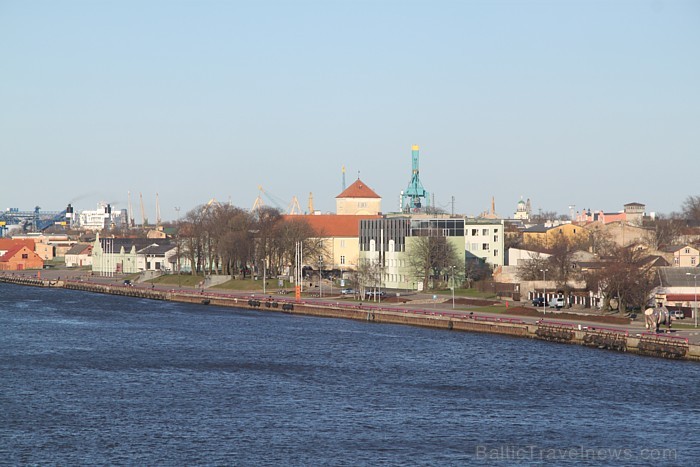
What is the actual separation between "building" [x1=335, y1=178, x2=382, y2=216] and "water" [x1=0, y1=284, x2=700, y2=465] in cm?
7660

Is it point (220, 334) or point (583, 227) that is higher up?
point (583, 227)

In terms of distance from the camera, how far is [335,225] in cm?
13638

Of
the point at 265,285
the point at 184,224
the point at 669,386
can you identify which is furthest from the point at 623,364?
the point at 184,224

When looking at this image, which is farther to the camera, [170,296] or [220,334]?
[170,296]

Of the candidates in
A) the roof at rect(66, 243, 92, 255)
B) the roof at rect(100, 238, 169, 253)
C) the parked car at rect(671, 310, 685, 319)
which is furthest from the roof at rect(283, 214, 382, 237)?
the roof at rect(66, 243, 92, 255)

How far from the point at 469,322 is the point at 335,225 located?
60360mm

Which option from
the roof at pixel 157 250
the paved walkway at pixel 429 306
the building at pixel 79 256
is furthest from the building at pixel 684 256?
the building at pixel 79 256

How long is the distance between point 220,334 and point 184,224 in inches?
2664

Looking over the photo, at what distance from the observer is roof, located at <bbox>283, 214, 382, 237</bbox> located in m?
134

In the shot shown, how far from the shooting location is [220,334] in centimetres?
7819

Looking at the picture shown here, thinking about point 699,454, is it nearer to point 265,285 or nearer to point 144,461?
point 144,461

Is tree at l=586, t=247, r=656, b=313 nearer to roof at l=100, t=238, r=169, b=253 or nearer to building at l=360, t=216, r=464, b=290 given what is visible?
building at l=360, t=216, r=464, b=290

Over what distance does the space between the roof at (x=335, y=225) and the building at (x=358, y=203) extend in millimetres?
13867

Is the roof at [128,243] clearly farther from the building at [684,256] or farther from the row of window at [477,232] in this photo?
the building at [684,256]
